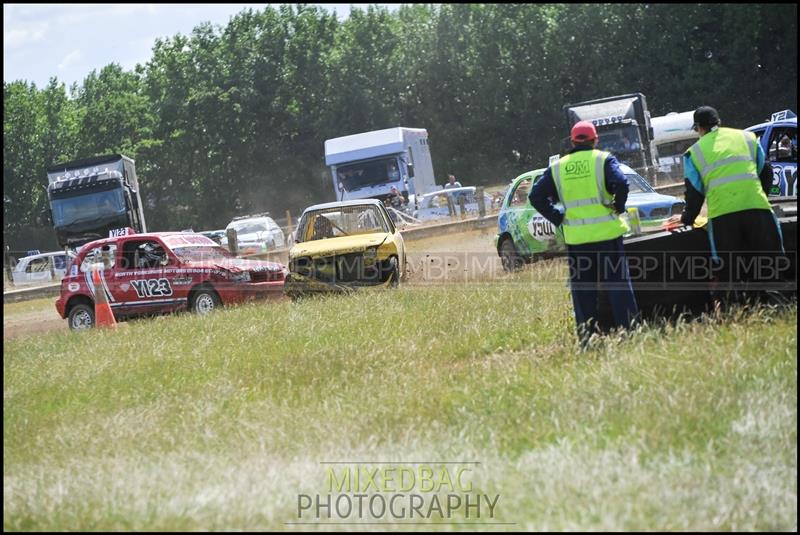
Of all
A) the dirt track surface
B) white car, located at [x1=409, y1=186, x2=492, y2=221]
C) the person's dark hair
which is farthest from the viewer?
white car, located at [x1=409, y1=186, x2=492, y2=221]

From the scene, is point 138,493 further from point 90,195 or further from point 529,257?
point 90,195

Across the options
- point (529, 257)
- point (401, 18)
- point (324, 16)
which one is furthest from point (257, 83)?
point (529, 257)

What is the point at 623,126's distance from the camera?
102 ft

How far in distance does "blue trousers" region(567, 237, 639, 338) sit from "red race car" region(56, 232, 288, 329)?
9.37 metres

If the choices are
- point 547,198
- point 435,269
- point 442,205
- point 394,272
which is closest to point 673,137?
point 442,205

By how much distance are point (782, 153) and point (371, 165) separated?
1970 centimetres

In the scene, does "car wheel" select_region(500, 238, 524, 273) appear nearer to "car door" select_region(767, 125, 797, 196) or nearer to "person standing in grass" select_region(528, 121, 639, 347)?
"car door" select_region(767, 125, 797, 196)

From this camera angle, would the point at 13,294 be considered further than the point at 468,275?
Yes

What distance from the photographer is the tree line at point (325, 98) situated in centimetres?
6109

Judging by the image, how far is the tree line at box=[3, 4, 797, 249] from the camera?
61.1 metres

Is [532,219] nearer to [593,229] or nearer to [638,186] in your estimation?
[638,186]

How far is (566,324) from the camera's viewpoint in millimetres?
9062

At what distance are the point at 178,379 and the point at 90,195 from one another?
22026 millimetres

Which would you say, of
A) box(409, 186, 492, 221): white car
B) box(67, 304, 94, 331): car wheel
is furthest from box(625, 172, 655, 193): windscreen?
box(409, 186, 492, 221): white car
